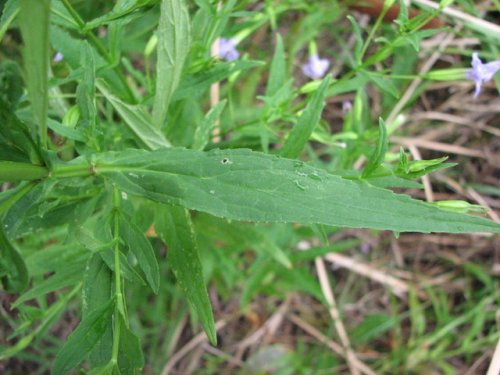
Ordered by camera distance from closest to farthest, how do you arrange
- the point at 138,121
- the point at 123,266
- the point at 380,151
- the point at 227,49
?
the point at 123,266
the point at 380,151
the point at 138,121
the point at 227,49

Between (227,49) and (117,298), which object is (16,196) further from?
(227,49)

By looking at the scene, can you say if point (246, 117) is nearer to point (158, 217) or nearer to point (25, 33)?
point (158, 217)

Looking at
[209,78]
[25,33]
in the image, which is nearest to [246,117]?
[209,78]

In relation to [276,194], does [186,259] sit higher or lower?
lower

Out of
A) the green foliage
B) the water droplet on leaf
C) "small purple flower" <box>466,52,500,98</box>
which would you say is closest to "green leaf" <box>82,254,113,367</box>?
the green foliage

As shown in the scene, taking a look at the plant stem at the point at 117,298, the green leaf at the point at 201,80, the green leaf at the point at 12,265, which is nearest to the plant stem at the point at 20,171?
the green leaf at the point at 12,265

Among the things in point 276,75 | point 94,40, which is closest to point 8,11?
point 94,40

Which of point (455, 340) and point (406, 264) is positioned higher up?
point (406, 264)

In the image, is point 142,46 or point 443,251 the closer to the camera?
point 142,46
